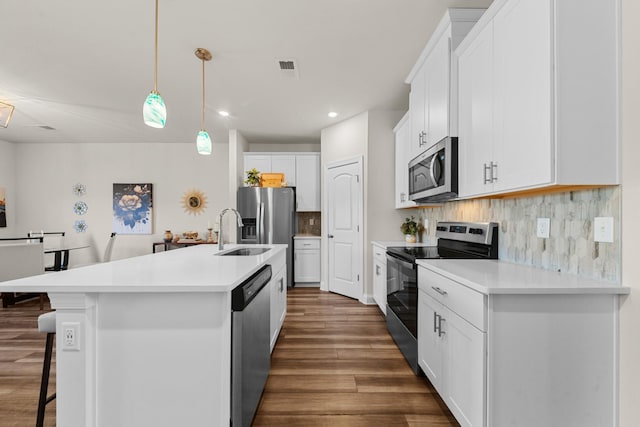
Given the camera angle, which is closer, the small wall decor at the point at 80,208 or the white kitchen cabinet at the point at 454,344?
the white kitchen cabinet at the point at 454,344

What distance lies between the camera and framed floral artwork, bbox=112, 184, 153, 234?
6133 mm

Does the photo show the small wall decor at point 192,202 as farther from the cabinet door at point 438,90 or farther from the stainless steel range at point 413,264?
the cabinet door at point 438,90

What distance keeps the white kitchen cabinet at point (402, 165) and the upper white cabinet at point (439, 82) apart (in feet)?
2.34

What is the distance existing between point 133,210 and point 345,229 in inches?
173

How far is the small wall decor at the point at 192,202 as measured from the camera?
244 inches

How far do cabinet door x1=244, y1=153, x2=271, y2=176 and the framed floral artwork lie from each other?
2.22m

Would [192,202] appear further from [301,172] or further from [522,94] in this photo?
[522,94]

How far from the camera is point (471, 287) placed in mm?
1436

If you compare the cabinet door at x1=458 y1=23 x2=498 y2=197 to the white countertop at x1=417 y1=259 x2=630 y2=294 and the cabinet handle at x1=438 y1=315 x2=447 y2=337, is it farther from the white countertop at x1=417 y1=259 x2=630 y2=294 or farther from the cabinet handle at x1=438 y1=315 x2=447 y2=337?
the cabinet handle at x1=438 y1=315 x2=447 y2=337

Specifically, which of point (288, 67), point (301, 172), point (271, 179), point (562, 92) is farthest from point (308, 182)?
point (562, 92)

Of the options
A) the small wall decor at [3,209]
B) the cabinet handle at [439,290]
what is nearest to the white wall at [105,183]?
the small wall decor at [3,209]

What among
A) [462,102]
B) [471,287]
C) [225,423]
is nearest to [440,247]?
[462,102]

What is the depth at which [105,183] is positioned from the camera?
621cm

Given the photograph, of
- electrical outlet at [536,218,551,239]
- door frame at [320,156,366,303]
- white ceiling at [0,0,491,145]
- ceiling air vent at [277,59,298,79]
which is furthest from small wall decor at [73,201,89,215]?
electrical outlet at [536,218,551,239]
